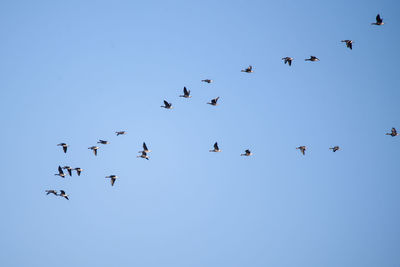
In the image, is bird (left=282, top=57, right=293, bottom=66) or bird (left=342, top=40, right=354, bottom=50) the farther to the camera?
bird (left=282, top=57, right=293, bottom=66)

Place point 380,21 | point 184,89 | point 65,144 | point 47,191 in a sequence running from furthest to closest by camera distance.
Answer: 1. point 47,191
2. point 65,144
3. point 184,89
4. point 380,21

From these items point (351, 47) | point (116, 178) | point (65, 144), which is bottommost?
point (116, 178)

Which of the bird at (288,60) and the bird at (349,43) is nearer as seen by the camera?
the bird at (349,43)

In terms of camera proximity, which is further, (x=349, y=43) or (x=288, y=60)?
(x=288, y=60)

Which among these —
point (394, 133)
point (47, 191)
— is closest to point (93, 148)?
point (47, 191)

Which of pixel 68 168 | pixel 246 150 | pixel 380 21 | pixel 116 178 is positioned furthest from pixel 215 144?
pixel 380 21

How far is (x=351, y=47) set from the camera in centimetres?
7100

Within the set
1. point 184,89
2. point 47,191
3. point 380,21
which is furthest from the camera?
point 47,191

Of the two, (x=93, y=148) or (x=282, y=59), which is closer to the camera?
(x=282, y=59)

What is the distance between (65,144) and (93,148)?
3.83 meters

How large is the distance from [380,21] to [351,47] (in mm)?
4515

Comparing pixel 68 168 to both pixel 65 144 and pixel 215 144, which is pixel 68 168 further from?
pixel 215 144

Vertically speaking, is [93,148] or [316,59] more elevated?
[316,59]

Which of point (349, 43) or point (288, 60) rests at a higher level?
point (288, 60)
